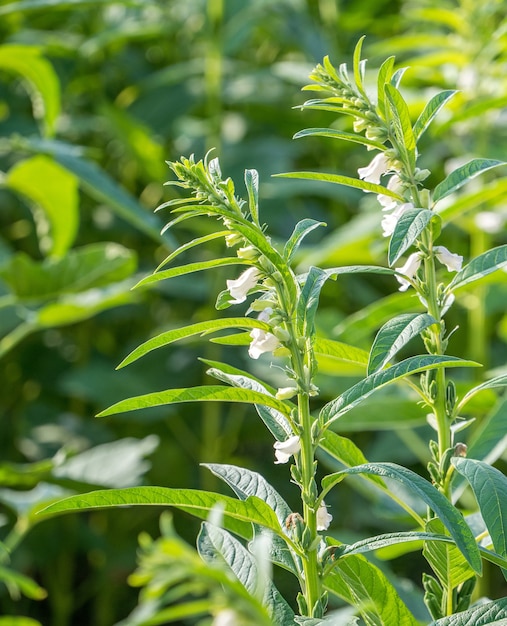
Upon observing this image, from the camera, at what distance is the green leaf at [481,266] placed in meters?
0.51

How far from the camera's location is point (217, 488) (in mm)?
1496

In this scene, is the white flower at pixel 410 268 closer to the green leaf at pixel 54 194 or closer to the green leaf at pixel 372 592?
the green leaf at pixel 372 592

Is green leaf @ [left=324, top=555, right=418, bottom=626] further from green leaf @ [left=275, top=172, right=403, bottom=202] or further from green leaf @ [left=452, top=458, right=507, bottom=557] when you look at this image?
green leaf @ [left=275, top=172, right=403, bottom=202]

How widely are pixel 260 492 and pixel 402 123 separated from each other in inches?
8.6

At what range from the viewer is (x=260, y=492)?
524 millimetres

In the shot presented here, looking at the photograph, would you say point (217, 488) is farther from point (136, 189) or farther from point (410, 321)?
point (410, 321)

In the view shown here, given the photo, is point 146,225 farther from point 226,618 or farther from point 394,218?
point 226,618

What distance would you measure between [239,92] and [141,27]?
258 mm

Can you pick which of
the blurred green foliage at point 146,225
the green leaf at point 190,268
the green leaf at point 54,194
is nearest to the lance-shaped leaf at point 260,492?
the green leaf at point 190,268

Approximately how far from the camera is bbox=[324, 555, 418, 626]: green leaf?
507mm

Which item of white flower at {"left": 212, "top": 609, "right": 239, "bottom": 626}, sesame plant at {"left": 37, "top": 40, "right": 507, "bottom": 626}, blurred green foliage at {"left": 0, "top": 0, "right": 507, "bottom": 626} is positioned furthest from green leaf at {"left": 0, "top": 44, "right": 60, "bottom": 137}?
white flower at {"left": 212, "top": 609, "right": 239, "bottom": 626}

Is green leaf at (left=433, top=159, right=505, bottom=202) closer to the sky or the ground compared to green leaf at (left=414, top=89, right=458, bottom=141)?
closer to the ground

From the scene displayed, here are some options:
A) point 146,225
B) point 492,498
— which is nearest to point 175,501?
point 492,498

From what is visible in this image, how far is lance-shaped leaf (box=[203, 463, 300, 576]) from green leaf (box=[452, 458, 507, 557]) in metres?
0.10
